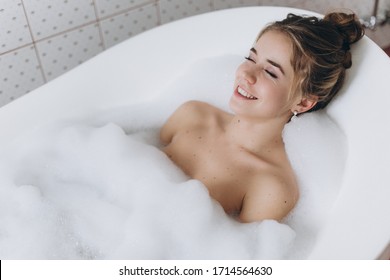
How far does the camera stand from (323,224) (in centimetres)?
121

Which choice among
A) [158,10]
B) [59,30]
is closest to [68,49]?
[59,30]

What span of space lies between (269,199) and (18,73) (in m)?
0.92

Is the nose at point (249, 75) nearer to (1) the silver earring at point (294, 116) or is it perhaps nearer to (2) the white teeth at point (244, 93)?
(2) the white teeth at point (244, 93)

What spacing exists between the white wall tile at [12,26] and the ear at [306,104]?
871 millimetres

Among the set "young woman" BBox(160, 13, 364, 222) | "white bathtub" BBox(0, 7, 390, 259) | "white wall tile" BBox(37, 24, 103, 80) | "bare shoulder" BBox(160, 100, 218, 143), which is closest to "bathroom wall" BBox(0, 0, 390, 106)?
"white wall tile" BBox(37, 24, 103, 80)

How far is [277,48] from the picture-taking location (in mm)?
1231

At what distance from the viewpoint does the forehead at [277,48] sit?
122 centimetres

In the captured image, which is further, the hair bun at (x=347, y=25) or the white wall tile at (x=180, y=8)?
the white wall tile at (x=180, y=8)

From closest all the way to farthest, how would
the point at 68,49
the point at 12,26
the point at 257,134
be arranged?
the point at 257,134 < the point at 12,26 < the point at 68,49

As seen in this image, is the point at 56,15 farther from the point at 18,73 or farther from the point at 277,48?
the point at 277,48

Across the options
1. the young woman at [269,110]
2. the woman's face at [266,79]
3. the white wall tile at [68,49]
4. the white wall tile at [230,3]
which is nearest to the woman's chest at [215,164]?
the young woman at [269,110]

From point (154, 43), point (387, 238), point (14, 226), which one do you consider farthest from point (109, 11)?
point (387, 238)
